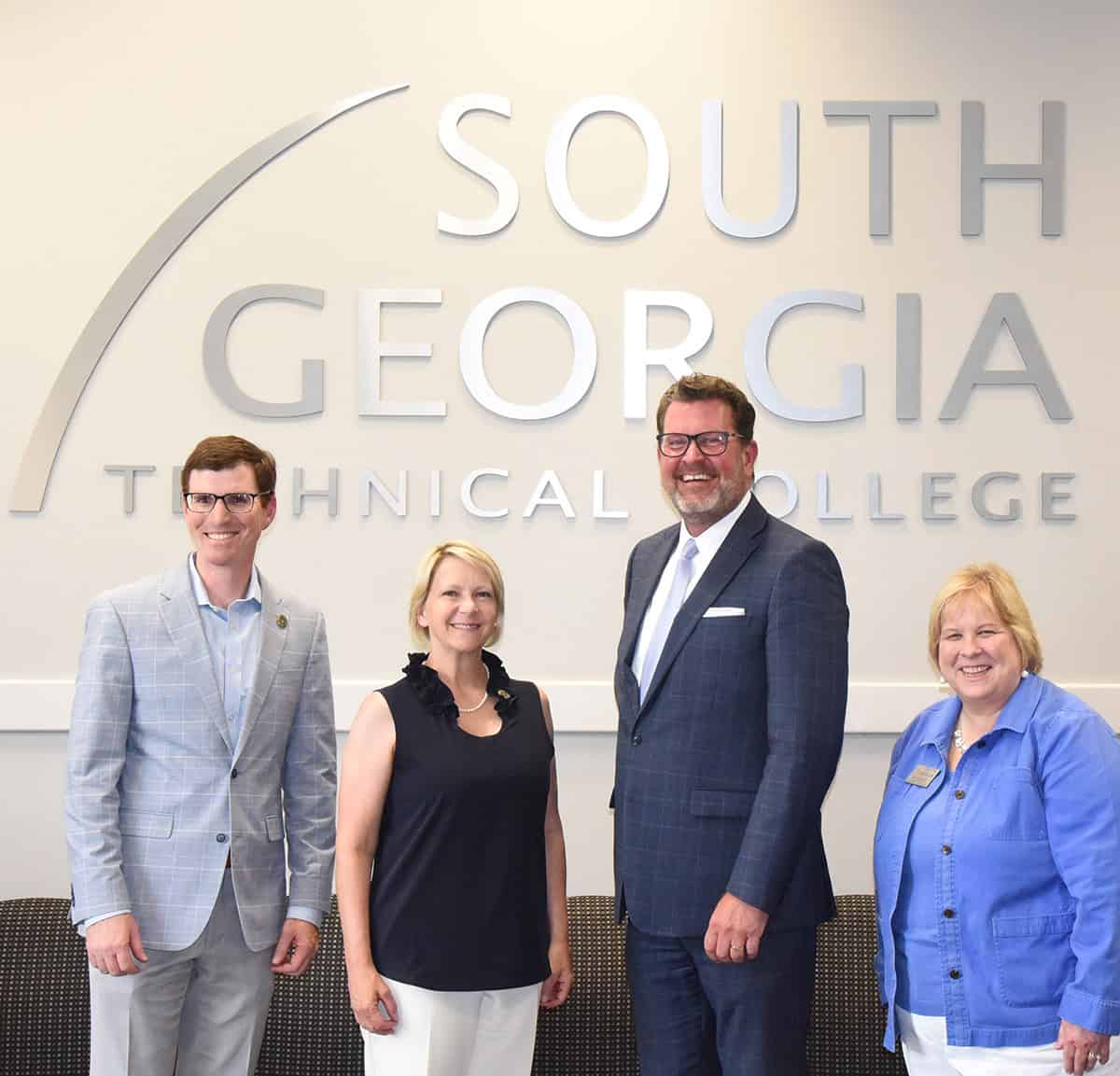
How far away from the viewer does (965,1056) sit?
2.11 m

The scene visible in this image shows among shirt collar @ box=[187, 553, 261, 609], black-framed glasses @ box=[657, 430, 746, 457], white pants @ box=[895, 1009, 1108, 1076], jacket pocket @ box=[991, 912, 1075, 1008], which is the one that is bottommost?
white pants @ box=[895, 1009, 1108, 1076]

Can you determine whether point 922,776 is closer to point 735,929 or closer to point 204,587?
point 735,929

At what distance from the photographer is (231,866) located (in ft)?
7.38

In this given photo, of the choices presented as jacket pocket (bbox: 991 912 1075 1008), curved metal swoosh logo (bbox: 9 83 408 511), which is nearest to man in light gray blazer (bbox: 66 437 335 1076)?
jacket pocket (bbox: 991 912 1075 1008)

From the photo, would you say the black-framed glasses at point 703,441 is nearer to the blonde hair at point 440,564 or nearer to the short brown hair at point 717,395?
the short brown hair at point 717,395

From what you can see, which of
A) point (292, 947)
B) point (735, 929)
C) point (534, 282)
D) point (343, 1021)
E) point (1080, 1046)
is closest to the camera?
point (1080, 1046)

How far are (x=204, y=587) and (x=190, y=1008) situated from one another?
2.36 ft

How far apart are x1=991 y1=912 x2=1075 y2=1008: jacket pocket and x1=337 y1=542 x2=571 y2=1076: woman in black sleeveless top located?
0.73m

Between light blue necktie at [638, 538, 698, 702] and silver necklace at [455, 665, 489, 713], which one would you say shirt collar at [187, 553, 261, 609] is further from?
light blue necktie at [638, 538, 698, 702]

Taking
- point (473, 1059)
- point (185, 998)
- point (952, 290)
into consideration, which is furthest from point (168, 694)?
point (952, 290)

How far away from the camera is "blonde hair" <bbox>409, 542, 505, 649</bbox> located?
2.33m

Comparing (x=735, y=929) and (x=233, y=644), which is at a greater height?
(x=233, y=644)

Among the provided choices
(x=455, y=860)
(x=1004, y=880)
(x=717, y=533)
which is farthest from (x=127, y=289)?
(x=1004, y=880)

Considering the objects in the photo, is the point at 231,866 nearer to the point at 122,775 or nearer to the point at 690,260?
the point at 122,775
